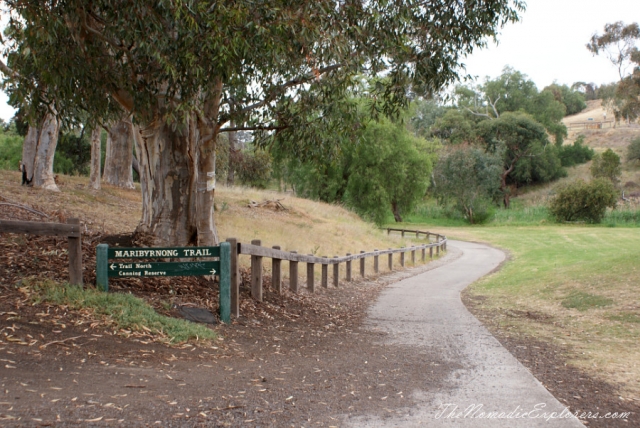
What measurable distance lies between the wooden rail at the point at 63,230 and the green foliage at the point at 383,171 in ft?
118

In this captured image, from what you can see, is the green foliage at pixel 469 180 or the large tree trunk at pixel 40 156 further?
the green foliage at pixel 469 180

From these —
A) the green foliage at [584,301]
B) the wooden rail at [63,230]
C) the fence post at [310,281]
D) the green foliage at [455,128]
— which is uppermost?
the green foliage at [455,128]

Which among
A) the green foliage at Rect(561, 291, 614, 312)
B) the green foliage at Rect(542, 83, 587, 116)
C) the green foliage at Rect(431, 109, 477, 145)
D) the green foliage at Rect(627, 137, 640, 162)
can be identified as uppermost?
the green foliage at Rect(542, 83, 587, 116)

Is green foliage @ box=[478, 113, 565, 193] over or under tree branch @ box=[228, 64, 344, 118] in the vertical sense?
over

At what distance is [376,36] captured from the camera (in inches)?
439

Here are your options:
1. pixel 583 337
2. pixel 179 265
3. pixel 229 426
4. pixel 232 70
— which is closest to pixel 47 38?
pixel 232 70

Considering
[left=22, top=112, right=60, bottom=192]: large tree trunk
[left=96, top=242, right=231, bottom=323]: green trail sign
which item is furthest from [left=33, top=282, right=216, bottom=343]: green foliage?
[left=22, top=112, right=60, bottom=192]: large tree trunk

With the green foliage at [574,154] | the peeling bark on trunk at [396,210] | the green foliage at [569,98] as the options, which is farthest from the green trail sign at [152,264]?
the green foliage at [569,98]

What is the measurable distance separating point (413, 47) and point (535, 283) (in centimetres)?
877

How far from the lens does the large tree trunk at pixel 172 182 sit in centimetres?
1003

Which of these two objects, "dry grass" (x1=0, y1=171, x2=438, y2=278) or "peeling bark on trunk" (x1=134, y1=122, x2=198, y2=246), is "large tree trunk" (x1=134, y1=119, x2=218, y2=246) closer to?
"peeling bark on trunk" (x1=134, y1=122, x2=198, y2=246)

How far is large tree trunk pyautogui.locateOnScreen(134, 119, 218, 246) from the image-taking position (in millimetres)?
10031

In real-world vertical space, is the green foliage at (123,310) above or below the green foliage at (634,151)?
below

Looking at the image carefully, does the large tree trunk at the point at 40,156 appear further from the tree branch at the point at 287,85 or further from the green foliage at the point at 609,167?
the green foliage at the point at 609,167
